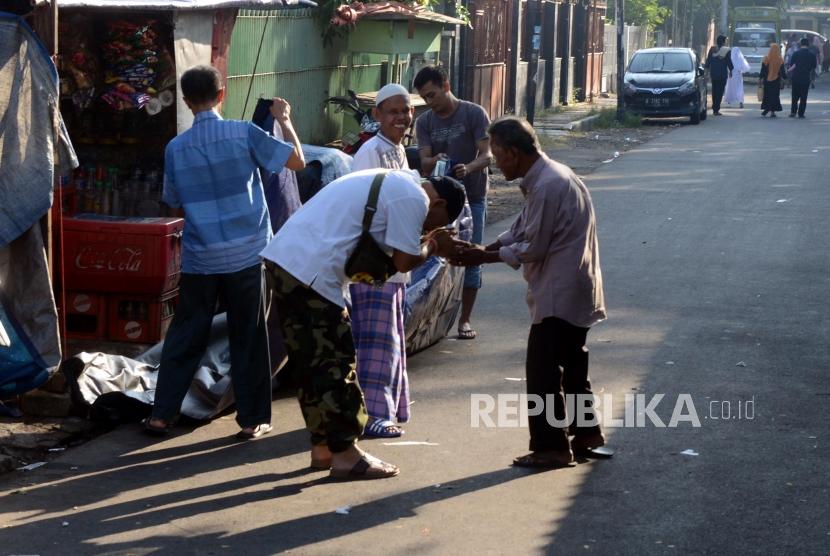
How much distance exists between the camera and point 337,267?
18.4 ft

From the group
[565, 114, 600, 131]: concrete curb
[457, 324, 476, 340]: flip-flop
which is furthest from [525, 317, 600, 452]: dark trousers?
[565, 114, 600, 131]: concrete curb

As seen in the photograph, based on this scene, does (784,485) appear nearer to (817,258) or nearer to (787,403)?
(787,403)

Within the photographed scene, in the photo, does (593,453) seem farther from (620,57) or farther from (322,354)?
(620,57)

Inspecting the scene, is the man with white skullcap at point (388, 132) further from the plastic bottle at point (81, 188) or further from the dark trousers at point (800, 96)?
the dark trousers at point (800, 96)

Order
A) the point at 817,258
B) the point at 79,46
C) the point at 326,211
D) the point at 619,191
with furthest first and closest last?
the point at 619,191
the point at 817,258
the point at 79,46
the point at 326,211

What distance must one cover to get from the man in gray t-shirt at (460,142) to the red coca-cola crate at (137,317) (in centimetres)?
200

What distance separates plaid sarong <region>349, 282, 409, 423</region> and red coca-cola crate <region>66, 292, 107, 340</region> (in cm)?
180

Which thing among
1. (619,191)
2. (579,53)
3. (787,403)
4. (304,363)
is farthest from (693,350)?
(579,53)

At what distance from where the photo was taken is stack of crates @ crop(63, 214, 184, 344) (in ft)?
24.0

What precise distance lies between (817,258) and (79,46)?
716 cm

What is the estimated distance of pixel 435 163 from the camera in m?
8.30

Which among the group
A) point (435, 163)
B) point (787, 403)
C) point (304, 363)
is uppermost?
point (435, 163)

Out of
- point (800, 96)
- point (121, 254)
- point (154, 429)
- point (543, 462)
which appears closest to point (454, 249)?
point (543, 462)

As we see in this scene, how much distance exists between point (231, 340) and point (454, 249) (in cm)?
137
